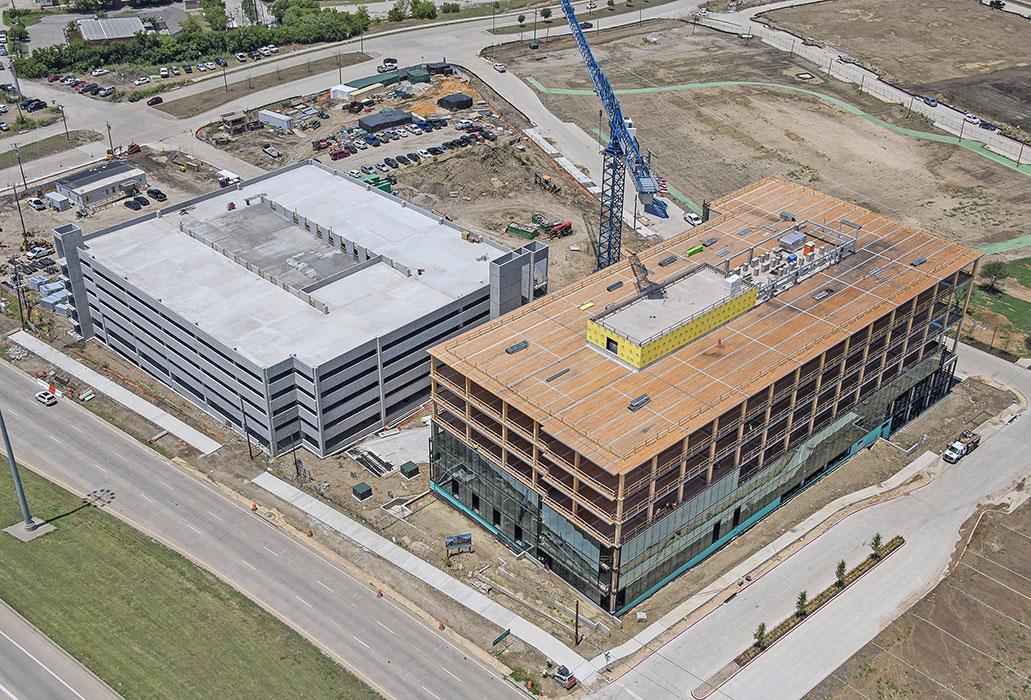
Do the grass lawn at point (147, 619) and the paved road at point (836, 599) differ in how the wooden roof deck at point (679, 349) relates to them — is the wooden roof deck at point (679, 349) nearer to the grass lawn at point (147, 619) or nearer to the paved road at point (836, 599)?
the paved road at point (836, 599)

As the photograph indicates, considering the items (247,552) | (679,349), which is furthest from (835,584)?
(247,552)

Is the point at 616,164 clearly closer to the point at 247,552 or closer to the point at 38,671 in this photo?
the point at 247,552

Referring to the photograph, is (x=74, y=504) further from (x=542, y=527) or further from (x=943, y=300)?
(x=943, y=300)

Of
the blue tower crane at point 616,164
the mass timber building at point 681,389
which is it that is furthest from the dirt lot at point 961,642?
the blue tower crane at point 616,164

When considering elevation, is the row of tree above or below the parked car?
Answer: below

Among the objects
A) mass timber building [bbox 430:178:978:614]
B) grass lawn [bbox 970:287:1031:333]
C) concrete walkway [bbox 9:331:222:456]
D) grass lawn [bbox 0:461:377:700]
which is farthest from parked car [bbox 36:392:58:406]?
grass lawn [bbox 970:287:1031:333]

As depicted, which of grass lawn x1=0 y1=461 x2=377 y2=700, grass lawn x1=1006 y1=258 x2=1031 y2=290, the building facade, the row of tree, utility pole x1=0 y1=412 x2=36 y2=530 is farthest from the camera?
grass lawn x1=1006 y1=258 x2=1031 y2=290

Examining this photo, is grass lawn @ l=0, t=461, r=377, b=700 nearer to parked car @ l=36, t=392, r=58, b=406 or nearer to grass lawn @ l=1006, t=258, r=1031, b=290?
parked car @ l=36, t=392, r=58, b=406
